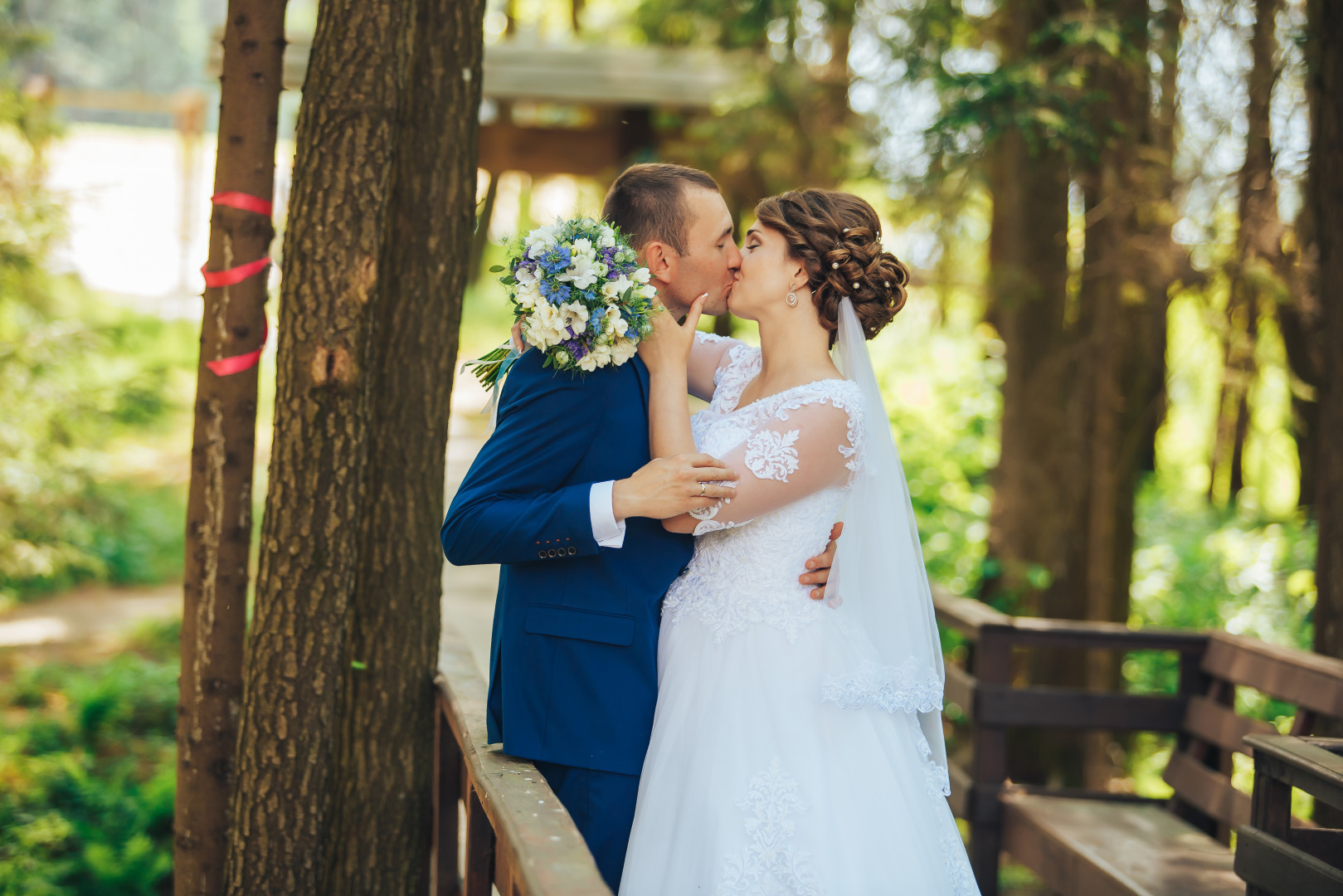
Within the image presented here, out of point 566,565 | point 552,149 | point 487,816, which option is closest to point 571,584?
point 566,565

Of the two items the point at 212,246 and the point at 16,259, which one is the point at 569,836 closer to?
the point at 212,246

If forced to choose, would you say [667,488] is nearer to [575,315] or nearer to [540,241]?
[575,315]

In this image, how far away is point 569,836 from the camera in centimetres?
200

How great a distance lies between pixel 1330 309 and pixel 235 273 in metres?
4.17

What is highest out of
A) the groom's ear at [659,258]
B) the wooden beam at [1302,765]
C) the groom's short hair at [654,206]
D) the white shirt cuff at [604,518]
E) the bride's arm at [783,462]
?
the groom's short hair at [654,206]

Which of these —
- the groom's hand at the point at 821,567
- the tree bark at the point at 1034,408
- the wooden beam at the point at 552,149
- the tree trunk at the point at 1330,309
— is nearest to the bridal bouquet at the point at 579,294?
the groom's hand at the point at 821,567

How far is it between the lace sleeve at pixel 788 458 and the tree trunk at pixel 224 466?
1434 mm

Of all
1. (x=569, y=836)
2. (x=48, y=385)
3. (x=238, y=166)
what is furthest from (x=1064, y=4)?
(x=48, y=385)

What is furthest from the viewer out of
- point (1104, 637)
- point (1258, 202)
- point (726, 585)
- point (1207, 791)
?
point (1258, 202)

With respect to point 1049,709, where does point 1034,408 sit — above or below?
above

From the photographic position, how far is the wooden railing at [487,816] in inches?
72.6

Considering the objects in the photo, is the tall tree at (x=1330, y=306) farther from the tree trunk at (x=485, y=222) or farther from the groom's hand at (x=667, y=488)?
the tree trunk at (x=485, y=222)

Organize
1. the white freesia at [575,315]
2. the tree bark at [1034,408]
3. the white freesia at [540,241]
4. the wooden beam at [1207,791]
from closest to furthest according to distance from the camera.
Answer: the white freesia at [575,315] → the white freesia at [540,241] → the wooden beam at [1207,791] → the tree bark at [1034,408]

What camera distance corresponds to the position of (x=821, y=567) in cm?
279
